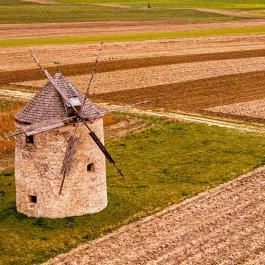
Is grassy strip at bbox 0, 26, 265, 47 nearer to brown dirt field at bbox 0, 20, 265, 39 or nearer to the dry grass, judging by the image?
brown dirt field at bbox 0, 20, 265, 39

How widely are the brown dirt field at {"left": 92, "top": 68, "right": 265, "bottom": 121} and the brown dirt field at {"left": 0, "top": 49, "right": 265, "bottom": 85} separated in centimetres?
1096

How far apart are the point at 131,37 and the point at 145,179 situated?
228 feet

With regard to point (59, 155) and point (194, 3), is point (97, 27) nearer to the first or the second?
point (194, 3)

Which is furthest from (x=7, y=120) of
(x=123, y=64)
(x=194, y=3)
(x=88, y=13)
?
(x=194, y=3)

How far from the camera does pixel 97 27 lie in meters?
118

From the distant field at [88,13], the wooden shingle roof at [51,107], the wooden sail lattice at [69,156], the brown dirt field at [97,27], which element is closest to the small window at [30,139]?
the wooden shingle roof at [51,107]

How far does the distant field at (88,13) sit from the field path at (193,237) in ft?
324

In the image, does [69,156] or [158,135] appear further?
[158,135]

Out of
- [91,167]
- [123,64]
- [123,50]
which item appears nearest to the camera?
[91,167]

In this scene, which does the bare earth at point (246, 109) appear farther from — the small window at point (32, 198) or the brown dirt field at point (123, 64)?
the small window at point (32, 198)

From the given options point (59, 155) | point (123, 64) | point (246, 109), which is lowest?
point (123, 64)

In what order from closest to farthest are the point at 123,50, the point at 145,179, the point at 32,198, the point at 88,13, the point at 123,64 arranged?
the point at 32,198
the point at 145,179
the point at 123,64
the point at 123,50
the point at 88,13

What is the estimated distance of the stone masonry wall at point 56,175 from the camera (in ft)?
89.0

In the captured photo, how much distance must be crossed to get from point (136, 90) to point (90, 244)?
34205 millimetres
